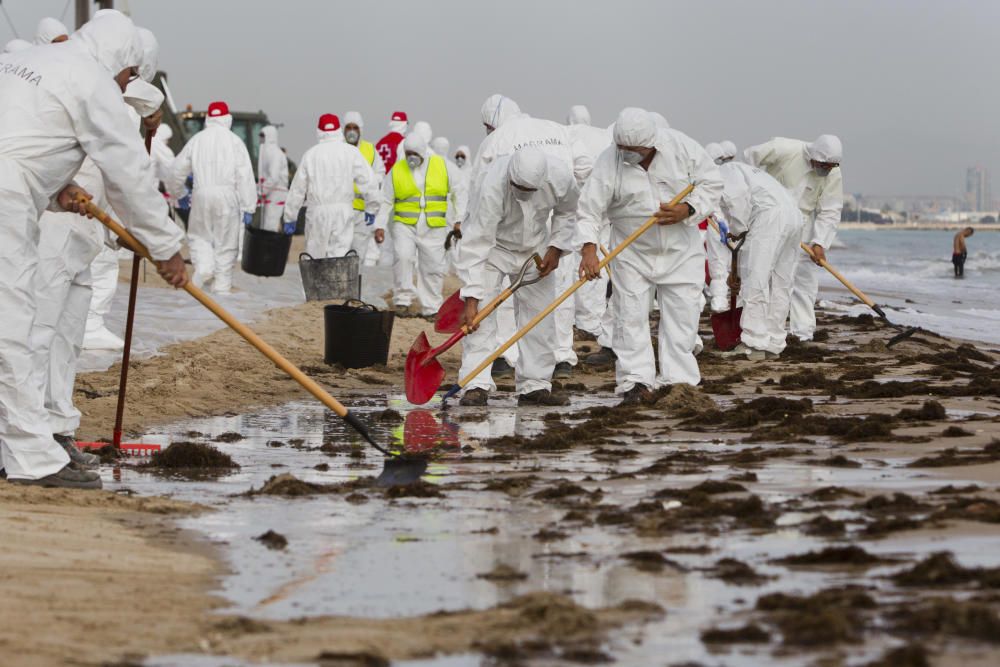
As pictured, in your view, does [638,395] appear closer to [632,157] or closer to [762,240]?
[632,157]

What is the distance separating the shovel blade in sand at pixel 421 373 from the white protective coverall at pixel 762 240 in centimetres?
429

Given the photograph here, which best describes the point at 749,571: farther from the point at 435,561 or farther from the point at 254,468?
the point at 254,468

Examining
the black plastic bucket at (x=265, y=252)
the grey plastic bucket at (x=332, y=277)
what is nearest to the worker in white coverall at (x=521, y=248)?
the grey plastic bucket at (x=332, y=277)

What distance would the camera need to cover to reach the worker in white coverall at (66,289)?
6852 mm

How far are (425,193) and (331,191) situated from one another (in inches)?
48.2

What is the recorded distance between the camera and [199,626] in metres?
4.14

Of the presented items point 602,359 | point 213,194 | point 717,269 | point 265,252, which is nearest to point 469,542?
point 602,359

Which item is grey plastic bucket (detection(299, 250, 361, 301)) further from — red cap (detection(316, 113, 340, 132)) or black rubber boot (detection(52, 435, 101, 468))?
black rubber boot (detection(52, 435, 101, 468))

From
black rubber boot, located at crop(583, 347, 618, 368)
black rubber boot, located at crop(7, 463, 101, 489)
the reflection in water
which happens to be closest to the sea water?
black rubber boot, located at crop(583, 347, 618, 368)

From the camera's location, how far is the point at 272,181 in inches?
1033

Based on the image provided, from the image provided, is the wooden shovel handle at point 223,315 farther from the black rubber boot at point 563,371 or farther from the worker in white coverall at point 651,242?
the black rubber boot at point 563,371

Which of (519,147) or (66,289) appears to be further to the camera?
(519,147)

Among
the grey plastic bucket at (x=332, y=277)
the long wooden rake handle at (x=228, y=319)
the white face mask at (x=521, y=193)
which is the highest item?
the white face mask at (x=521, y=193)

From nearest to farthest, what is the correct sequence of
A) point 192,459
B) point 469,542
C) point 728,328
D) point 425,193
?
point 469,542 → point 192,459 → point 728,328 → point 425,193
